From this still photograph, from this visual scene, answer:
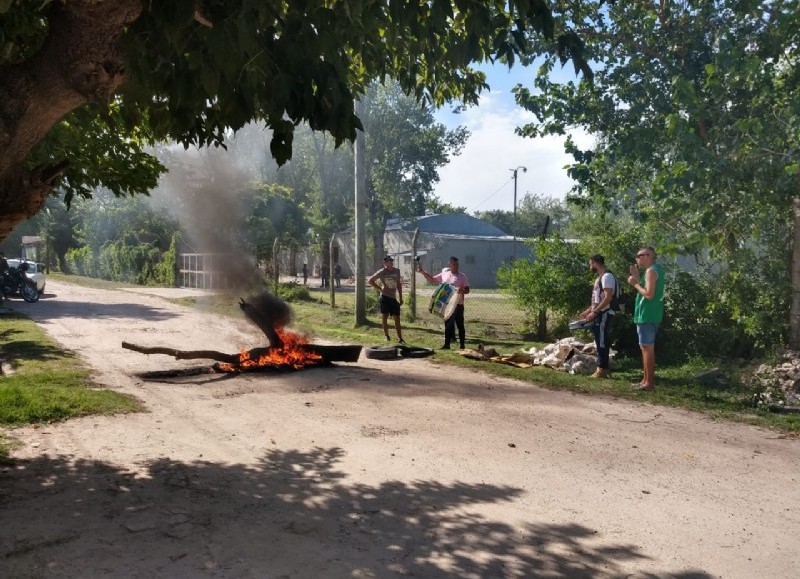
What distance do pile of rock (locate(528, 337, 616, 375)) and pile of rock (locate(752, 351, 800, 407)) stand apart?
220 centimetres

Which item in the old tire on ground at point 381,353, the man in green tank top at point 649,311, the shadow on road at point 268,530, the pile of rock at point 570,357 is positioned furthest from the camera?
the old tire on ground at point 381,353

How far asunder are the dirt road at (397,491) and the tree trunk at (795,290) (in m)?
3.50

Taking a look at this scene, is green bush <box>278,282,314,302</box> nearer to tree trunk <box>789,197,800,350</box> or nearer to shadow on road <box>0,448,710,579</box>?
tree trunk <box>789,197,800,350</box>

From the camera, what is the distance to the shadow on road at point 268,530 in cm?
364

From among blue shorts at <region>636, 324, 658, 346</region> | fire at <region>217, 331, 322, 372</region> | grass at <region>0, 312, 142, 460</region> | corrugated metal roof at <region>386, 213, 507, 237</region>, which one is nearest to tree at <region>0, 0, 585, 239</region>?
grass at <region>0, 312, 142, 460</region>

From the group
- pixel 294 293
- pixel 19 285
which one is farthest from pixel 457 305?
pixel 19 285

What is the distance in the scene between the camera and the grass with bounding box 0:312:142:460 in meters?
6.74

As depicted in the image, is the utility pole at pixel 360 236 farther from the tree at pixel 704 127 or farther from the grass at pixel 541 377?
the tree at pixel 704 127

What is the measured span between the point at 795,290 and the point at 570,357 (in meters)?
3.37

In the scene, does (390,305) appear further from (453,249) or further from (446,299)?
(453,249)

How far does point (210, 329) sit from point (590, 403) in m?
9.37

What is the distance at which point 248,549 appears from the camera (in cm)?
385

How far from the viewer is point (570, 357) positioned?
34.2 feet

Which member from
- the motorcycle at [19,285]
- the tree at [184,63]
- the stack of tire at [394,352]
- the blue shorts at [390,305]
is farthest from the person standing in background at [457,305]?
the motorcycle at [19,285]
